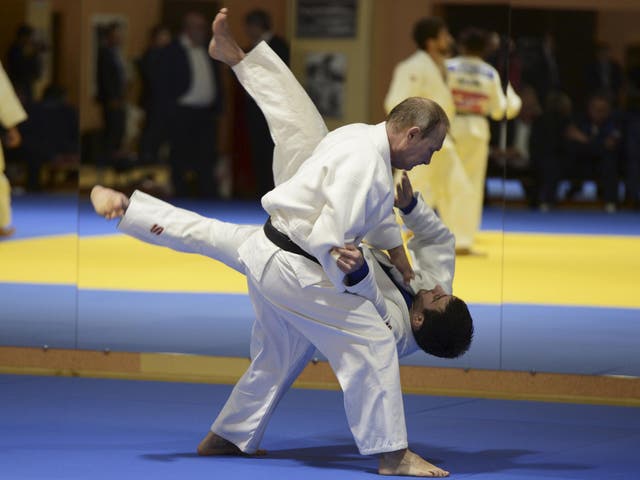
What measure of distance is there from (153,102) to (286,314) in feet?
8.01

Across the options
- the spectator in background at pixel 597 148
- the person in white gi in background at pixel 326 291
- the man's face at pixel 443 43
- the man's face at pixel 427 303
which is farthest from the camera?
the spectator in background at pixel 597 148

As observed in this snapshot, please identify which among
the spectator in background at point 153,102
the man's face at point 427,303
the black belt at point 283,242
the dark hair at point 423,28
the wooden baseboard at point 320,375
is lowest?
the wooden baseboard at point 320,375

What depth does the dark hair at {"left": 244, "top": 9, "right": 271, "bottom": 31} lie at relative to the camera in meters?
6.83

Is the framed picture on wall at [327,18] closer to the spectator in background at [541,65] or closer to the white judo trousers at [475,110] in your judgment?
the white judo trousers at [475,110]

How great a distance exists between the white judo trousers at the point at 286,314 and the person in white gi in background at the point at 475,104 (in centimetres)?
143

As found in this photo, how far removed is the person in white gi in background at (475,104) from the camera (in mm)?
6664

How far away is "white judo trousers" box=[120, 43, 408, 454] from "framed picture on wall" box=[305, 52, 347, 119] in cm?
125

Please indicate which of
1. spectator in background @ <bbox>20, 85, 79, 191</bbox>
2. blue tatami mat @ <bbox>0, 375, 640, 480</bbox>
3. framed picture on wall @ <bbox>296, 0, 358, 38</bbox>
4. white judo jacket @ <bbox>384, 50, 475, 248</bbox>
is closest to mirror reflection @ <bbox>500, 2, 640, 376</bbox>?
white judo jacket @ <bbox>384, 50, 475, 248</bbox>

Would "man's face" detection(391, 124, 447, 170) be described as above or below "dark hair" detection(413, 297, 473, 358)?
above

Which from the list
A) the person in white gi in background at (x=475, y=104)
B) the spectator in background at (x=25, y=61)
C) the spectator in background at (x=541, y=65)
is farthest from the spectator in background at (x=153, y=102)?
the spectator in background at (x=541, y=65)

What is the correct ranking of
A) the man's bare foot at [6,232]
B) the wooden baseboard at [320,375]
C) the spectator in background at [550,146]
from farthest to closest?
the man's bare foot at [6,232] → the spectator in background at [550,146] → the wooden baseboard at [320,375]

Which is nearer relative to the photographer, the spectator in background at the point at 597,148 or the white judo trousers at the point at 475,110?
the white judo trousers at the point at 475,110

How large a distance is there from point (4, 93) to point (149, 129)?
799 millimetres

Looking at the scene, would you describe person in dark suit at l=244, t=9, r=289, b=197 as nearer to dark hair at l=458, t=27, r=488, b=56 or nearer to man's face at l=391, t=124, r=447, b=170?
dark hair at l=458, t=27, r=488, b=56
